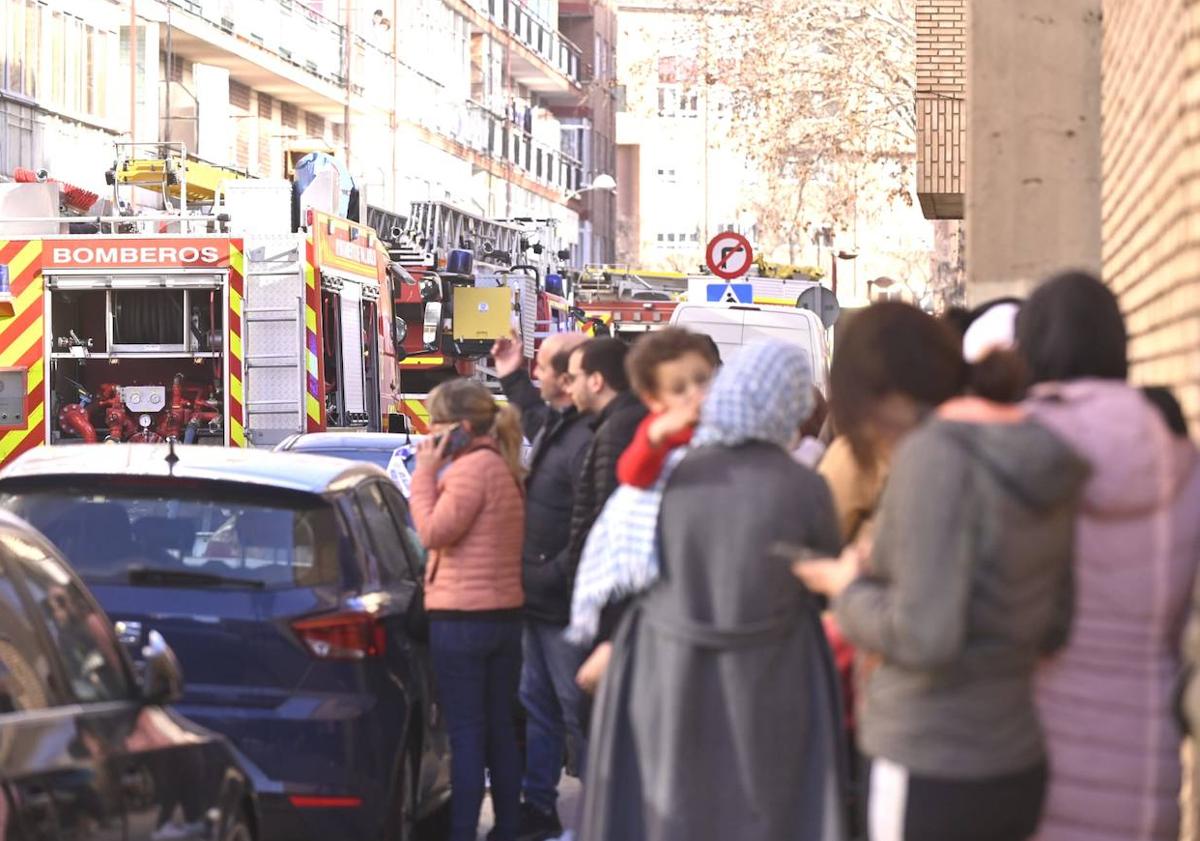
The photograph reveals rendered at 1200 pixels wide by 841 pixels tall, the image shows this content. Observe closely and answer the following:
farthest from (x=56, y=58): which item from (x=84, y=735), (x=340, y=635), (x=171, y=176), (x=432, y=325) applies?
(x=84, y=735)

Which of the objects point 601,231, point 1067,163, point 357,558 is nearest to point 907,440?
point 357,558

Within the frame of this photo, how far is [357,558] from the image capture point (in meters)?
8.53

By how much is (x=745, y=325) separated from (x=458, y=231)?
13827 mm

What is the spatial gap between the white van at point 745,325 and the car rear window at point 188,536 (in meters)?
12.8

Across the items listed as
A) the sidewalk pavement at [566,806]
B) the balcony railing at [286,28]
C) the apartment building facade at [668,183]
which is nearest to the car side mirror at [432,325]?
the balcony railing at [286,28]

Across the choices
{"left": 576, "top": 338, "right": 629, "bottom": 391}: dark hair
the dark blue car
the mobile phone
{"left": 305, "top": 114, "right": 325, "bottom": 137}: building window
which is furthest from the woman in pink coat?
{"left": 305, "top": 114, "right": 325, "bottom": 137}: building window

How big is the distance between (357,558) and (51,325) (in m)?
12.1

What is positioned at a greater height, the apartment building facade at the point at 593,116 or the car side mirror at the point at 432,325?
the apartment building facade at the point at 593,116

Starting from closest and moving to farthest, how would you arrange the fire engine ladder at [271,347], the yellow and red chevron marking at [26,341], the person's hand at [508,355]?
the person's hand at [508,355] → the yellow and red chevron marking at [26,341] → the fire engine ladder at [271,347]

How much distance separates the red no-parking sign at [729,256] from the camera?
25.1 m

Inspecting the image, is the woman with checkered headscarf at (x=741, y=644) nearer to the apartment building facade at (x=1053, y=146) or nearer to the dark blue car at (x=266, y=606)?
the dark blue car at (x=266, y=606)

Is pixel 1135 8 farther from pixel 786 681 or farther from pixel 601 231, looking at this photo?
pixel 601 231

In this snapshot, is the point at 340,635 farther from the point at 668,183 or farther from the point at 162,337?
the point at 668,183

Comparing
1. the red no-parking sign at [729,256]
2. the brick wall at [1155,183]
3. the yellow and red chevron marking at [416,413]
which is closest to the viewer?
the brick wall at [1155,183]
